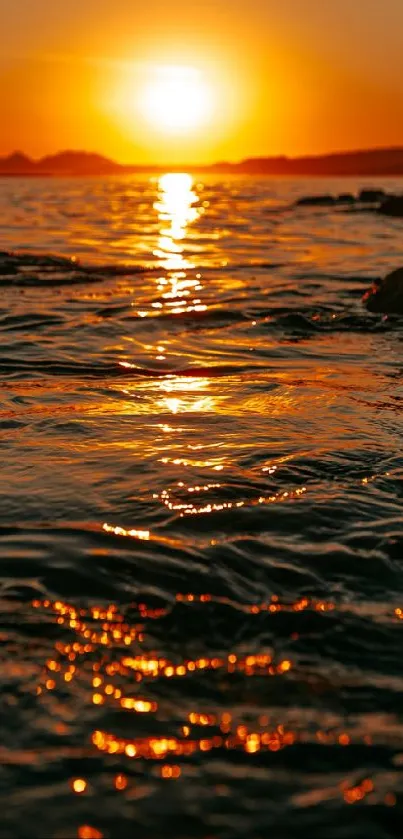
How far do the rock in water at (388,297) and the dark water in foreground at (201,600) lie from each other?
4065 mm

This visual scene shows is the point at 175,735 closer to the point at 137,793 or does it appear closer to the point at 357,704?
the point at 137,793

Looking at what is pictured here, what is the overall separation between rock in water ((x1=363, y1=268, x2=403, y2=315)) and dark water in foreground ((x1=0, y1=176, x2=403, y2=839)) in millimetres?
4065

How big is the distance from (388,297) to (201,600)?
34.8 ft

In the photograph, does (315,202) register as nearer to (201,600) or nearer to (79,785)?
(201,600)

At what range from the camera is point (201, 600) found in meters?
3.93

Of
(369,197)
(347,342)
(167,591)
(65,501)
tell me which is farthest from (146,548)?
(369,197)

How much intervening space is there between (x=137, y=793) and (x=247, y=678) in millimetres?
730

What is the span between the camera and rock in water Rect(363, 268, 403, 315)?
13633 millimetres

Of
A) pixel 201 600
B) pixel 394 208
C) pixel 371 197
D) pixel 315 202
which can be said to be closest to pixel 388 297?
pixel 201 600

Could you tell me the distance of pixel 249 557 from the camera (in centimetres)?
433

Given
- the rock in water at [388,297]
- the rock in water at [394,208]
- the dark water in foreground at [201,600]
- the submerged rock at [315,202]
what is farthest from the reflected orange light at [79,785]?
the submerged rock at [315,202]

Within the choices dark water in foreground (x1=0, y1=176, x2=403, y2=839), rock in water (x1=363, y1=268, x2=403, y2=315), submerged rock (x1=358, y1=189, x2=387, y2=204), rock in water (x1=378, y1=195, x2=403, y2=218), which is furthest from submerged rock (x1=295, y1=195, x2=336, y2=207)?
dark water in foreground (x1=0, y1=176, x2=403, y2=839)

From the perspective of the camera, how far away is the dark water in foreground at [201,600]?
2.74 m

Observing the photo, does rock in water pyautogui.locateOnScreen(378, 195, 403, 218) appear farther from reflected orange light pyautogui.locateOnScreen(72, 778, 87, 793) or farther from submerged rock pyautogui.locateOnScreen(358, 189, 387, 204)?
reflected orange light pyautogui.locateOnScreen(72, 778, 87, 793)
